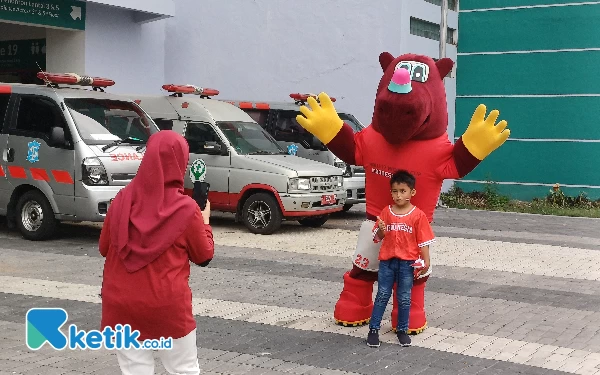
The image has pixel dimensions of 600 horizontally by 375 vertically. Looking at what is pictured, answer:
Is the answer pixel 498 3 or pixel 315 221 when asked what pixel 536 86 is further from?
pixel 315 221

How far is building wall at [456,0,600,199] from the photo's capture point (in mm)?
19750

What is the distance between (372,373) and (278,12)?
15446 millimetres

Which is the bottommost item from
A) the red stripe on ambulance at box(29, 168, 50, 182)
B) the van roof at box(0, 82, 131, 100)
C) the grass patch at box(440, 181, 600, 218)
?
the grass patch at box(440, 181, 600, 218)

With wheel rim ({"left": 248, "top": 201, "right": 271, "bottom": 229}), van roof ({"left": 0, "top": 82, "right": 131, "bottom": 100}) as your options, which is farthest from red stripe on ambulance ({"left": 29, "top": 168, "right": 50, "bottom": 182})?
wheel rim ({"left": 248, "top": 201, "right": 271, "bottom": 229})

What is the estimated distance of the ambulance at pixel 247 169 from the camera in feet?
44.1

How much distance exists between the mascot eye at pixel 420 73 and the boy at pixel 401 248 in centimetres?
91

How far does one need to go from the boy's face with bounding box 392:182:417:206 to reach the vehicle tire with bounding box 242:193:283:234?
663 cm

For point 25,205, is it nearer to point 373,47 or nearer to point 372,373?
point 372,373

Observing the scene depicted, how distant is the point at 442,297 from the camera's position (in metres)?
8.88

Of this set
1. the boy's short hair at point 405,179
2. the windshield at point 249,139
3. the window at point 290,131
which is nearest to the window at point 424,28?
the window at point 290,131

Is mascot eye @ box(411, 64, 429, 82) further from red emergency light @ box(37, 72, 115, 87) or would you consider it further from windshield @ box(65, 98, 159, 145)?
red emergency light @ box(37, 72, 115, 87)

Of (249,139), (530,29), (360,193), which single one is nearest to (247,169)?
(249,139)

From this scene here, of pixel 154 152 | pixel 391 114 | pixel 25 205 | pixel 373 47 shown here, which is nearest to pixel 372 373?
pixel 391 114

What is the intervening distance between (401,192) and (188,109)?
8.34m
